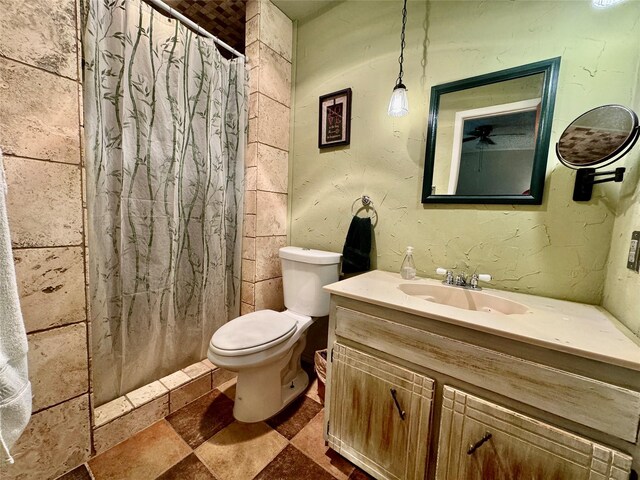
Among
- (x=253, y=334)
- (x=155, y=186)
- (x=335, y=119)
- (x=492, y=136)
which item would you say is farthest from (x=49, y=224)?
(x=492, y=136)

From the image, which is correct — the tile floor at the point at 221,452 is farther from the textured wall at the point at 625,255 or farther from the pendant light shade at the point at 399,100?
the pendant light shade at the point at 399,100

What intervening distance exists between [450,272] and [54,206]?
1.58 meters

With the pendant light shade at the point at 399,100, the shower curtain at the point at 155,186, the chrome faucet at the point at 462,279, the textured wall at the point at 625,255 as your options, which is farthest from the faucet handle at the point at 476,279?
the shower curtain at the point at 155,186

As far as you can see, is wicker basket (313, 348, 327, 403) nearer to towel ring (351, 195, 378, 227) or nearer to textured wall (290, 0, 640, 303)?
textured wall (290, 0, 640, 303)

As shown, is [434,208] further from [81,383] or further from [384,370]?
[81,383]

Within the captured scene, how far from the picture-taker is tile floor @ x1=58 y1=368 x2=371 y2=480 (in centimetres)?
100

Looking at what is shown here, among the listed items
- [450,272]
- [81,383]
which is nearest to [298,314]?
[450,272]

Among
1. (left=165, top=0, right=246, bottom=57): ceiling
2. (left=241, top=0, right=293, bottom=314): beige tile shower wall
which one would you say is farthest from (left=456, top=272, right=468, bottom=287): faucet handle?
(left=165, top=0, right=246, bottom=57): ceiling

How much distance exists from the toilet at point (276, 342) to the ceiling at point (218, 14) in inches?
61.0

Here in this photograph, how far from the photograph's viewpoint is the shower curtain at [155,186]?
107 centimetres

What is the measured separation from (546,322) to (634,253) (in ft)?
1.06

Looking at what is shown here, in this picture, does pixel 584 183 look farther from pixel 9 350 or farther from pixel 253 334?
pixel 9 350

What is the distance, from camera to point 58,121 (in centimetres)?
87

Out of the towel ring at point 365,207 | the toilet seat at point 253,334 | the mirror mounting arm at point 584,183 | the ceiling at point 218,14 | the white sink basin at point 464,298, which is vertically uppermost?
the ceiling at point 218,14
